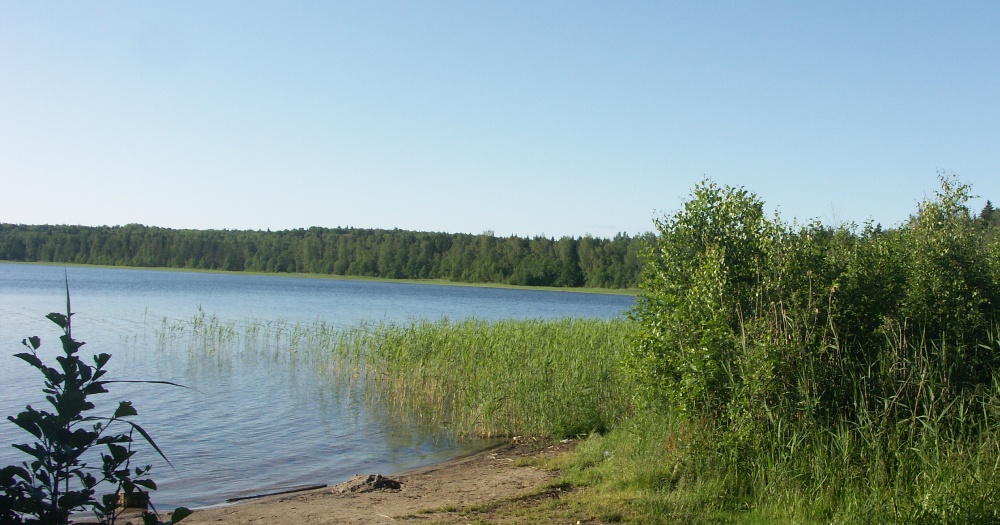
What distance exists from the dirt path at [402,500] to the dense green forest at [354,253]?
9052 centimetres

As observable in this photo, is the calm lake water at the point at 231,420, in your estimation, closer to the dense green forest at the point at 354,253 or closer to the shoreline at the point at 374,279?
the shoreline at the point at 374,279

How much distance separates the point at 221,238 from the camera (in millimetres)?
136000

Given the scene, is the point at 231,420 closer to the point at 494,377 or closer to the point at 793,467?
the point at 494,377

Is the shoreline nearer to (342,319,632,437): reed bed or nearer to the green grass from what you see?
(342,319,632,437): reed bed

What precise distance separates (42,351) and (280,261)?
109597 millimetres

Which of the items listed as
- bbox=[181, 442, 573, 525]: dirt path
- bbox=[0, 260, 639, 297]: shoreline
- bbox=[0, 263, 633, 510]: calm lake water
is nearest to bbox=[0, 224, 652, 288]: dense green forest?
bbox=[0, 260, 639, 297]: shoreline

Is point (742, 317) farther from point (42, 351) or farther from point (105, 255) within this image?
point (105, 255)

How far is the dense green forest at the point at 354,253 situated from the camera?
361 feet

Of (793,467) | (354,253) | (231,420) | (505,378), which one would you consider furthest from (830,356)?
(354,253)

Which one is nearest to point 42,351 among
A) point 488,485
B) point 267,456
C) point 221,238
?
point 267,456

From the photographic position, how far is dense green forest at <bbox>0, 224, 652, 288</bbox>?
361ft

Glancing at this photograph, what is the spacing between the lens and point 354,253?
127 meters

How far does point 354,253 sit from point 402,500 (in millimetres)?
120251

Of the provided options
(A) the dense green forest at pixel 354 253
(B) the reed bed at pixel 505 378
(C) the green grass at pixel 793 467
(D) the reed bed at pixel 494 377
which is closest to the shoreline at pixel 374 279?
(A) the dense green forest at pixel 354 253
